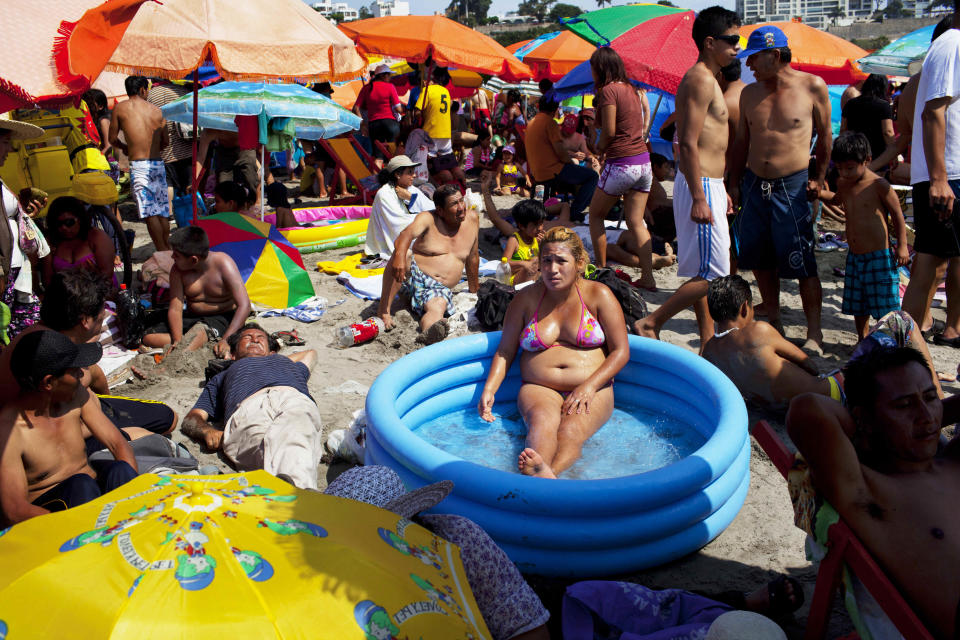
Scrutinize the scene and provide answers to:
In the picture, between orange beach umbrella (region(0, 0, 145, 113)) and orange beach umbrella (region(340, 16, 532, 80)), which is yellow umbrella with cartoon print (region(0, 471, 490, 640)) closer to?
orange beach umbrella (region(0, 0, 145, 113))

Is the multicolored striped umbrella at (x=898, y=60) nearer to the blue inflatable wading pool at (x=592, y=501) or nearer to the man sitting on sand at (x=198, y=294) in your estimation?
the blue inflatable wading pool at (x=592, y=501)

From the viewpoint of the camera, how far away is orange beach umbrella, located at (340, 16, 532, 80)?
1064 centimetres

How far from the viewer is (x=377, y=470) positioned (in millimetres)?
2479

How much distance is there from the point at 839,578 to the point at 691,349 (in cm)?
342

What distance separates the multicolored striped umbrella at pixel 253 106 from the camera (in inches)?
316

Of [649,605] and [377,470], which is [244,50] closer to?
[377,470]

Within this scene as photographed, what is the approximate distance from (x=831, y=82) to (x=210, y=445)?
1062 cm

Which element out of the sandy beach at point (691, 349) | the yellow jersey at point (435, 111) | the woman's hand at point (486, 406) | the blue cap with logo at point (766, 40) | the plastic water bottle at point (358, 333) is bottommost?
the sandy beach at point (691, 349)

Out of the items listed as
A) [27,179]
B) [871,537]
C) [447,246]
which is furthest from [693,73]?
[27,179]

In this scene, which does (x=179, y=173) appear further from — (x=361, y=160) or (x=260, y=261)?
(x=260, y=261)

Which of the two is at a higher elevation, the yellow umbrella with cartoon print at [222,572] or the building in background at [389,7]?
the building in background at [389,7]

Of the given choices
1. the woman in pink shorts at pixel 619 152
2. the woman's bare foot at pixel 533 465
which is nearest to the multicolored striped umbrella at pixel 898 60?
the woman in pink shorts at pixel 619 152

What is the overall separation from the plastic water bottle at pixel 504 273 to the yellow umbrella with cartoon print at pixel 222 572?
201 inches

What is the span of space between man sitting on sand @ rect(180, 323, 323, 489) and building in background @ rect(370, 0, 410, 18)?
80897 millimetres
